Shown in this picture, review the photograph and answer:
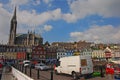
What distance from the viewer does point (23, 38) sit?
182000 millimetres

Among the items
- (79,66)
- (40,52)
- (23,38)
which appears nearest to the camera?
(79,66)

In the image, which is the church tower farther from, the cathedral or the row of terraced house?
the row of terraced house

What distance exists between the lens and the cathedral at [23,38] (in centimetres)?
17788

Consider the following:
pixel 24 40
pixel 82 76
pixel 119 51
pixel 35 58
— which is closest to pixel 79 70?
pixel 82 76

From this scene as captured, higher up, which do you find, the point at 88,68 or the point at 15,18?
the point at 15,18

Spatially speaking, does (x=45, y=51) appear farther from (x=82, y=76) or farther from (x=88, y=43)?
(x=82, y=76)

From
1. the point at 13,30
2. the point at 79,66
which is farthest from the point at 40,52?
the point at 79,66

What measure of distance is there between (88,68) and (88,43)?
167470 millimetres

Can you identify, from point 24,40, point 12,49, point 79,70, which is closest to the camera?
point 79,70

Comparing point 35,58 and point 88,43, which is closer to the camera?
point 35,58

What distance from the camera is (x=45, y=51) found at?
133m

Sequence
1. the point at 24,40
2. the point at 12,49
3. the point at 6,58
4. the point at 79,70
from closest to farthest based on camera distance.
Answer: the point at 79,70 < the point at 6,58 < the point at 12,49 < the point at 24,40

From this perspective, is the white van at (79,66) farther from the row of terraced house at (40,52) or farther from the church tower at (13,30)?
the church tower at (13,30)

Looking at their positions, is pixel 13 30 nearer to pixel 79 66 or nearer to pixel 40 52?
pixel 40 52
